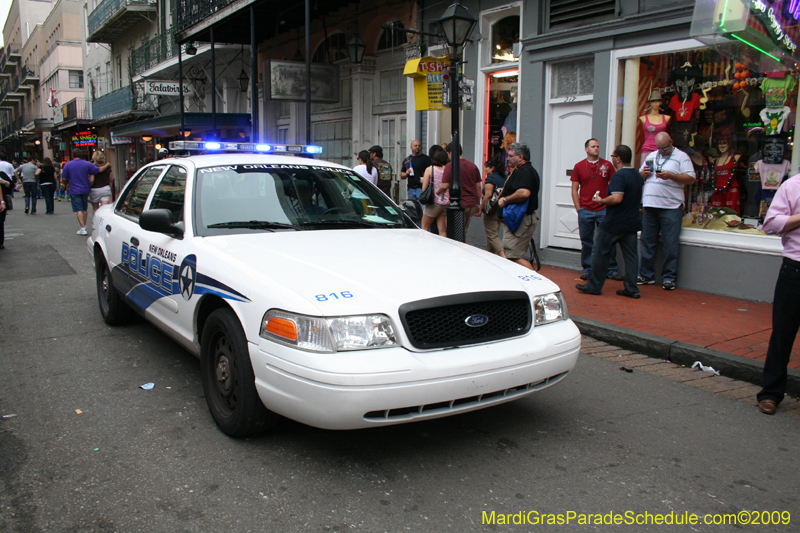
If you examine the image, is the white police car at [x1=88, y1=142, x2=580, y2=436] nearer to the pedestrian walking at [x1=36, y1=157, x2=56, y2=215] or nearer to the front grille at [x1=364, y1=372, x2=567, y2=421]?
the front grille at [x1=364, y1=372, x2=567, y2=421]

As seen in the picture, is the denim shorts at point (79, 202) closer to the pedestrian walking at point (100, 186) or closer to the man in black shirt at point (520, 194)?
the pedestrian walking at point (100, 186)

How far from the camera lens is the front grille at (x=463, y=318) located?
320 centimetres

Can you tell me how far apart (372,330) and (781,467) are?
2405mm

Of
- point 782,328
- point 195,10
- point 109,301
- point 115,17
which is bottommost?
point 109,301

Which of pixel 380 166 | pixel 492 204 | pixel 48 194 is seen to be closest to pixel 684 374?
pixel 492 204

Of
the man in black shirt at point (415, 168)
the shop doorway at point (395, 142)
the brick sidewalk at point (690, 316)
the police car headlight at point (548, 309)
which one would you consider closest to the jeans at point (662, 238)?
the brick sidewalk at point (690, 316)

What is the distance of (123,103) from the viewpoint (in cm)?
3059

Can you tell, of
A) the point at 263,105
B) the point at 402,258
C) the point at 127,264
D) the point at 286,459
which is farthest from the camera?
the point at 263,105

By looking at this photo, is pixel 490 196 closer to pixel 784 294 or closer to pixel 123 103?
pixel 784 294

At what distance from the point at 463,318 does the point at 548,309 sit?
27.7 inches

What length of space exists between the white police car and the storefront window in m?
6.59

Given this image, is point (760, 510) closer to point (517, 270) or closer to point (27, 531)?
point (517, 270)

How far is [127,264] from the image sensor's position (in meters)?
5.27

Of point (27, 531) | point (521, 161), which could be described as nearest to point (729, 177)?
point (521, 161)
